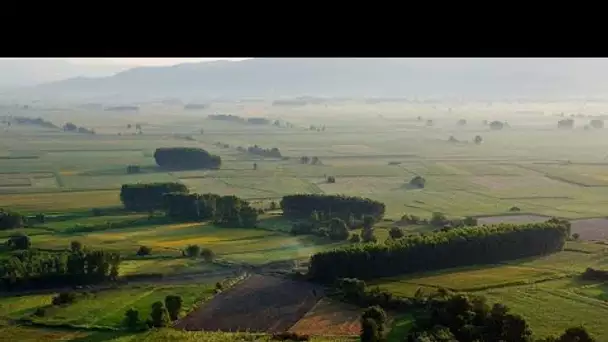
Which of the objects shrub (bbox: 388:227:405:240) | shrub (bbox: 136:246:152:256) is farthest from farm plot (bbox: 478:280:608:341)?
shrub (bbox: 136:246:152:256)

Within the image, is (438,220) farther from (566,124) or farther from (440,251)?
(566,124)

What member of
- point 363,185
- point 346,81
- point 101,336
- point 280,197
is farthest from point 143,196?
point 346,81

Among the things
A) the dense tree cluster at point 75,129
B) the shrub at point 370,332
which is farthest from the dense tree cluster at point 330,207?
the dense tree cluster at point 75,129

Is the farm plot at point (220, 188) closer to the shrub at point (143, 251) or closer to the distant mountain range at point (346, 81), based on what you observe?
the shrub at point (143, 251)
